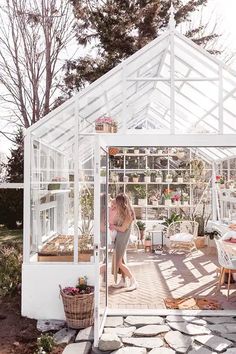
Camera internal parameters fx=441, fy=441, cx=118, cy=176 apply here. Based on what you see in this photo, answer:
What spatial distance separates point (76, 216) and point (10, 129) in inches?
451

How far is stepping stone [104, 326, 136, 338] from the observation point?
5418mm

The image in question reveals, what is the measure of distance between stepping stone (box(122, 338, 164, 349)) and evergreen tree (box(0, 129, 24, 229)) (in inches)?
423

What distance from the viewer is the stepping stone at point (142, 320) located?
5.75 m

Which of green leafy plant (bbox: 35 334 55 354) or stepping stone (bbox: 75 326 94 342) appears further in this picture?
Result: stepping stone (bbox: 75 326 94 342)

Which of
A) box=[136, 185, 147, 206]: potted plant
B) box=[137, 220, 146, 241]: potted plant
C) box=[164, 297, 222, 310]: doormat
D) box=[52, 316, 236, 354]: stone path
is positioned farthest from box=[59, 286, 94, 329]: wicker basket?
box=[136, 185, 147, 206]: potted plant

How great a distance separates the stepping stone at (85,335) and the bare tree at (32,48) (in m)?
10.8

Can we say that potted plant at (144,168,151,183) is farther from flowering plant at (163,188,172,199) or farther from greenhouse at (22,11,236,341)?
greenhouse at (22,11,236,341)

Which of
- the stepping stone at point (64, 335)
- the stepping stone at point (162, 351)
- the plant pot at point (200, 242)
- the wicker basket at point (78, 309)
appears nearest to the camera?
the stepping stone at point (162, 351)

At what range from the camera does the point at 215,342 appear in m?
5.14

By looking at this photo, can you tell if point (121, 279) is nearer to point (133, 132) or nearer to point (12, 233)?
point (133, 132)

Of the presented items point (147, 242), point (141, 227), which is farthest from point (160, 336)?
point (141, 227)

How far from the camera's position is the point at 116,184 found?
12430mm

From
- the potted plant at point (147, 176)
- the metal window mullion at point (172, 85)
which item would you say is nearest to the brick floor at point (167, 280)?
the potted plant at point (147, 176)

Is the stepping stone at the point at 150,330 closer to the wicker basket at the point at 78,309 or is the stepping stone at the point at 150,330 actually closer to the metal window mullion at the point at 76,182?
the wicker basket at the point at 78,309
